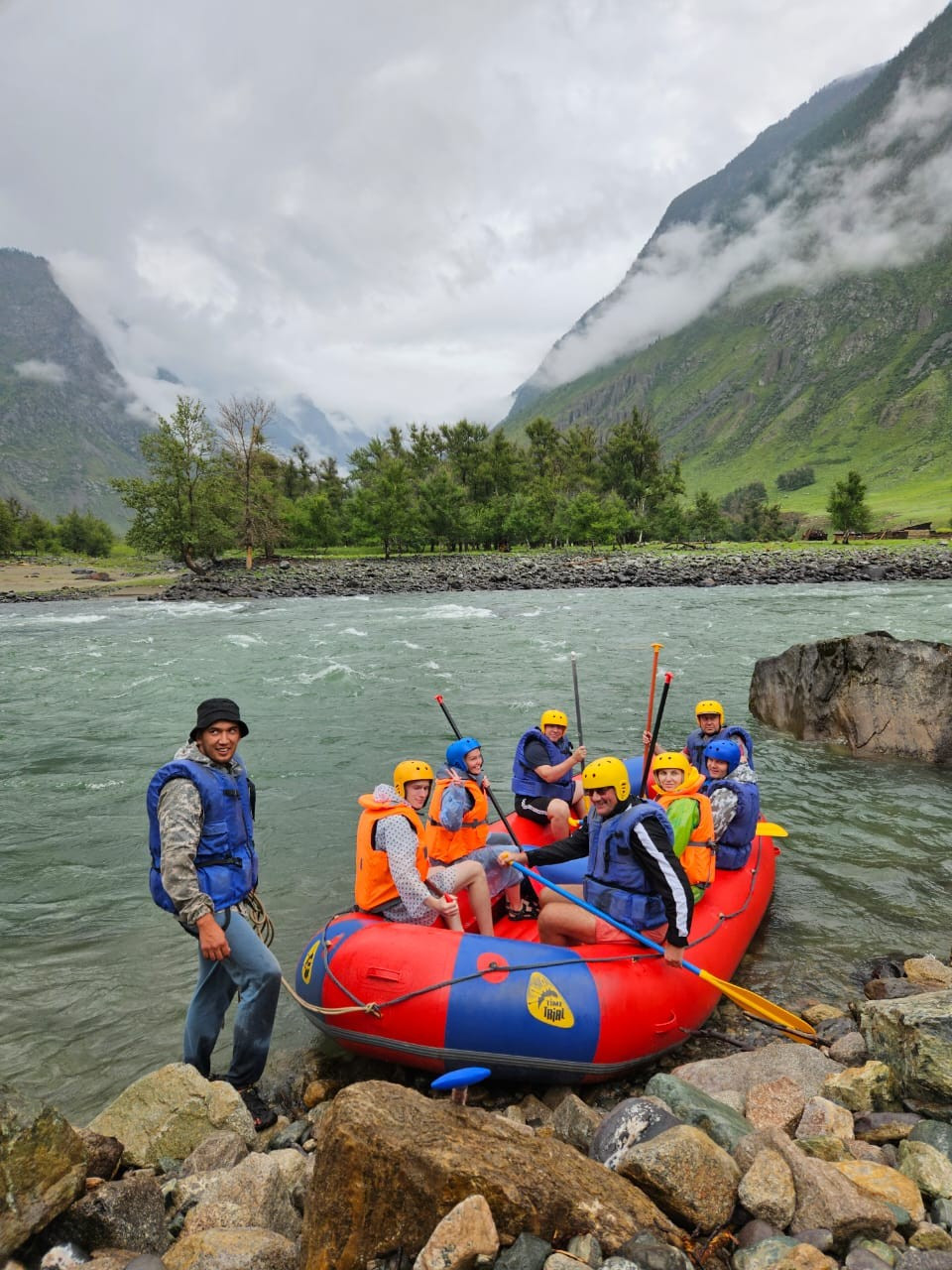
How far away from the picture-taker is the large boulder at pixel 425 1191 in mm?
2889

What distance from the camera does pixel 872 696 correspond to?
12.6 meters

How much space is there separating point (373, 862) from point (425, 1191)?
8.93 ft

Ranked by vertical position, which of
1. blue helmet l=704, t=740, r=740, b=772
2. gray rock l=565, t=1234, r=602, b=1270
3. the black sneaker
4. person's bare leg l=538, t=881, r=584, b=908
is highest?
blue helmet l=704, t=740, r=740, b=772

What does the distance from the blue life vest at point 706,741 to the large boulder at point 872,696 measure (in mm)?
4691

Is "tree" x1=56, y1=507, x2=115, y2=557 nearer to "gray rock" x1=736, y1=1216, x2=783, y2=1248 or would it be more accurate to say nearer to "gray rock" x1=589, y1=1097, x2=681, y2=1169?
"gray rock" x1=589, y1=1097, x2=681, y2=1169

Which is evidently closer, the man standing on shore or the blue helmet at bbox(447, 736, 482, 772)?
the man standing on shore

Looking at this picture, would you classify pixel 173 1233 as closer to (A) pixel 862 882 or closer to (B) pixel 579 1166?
(B) pixel 579 1166

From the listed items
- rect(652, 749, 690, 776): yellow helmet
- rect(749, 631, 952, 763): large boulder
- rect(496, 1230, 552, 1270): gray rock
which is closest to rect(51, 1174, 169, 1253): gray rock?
rect(496, 1230, 552, 1270): gray rock

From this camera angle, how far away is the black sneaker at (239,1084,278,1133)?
457 cm

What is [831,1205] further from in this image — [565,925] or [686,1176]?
[565,925]

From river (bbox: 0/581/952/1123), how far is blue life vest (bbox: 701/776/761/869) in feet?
2.85

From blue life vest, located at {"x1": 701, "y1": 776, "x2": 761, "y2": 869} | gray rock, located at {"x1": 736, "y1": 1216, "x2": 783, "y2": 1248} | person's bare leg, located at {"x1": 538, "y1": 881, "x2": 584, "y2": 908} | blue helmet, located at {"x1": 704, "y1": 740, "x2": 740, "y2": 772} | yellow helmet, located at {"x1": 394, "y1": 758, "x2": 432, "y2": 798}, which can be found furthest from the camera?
blue helmet, located at {"x1": 704, "y1": 740, "x2": 740, "y2": 772}

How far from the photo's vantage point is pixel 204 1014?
4.83 metres

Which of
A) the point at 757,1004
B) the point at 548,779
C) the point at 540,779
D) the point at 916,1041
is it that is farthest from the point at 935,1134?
the point at 540,779
